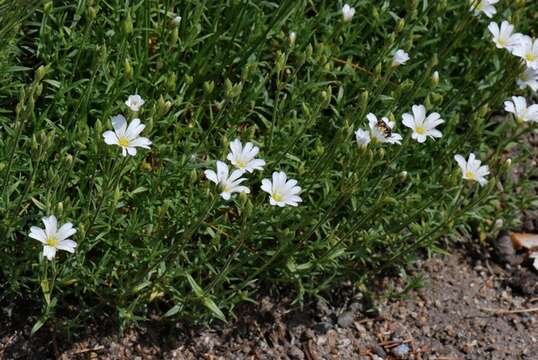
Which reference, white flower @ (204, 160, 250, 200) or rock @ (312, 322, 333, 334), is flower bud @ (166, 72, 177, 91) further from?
rock @ (312, 322, 333, 334)

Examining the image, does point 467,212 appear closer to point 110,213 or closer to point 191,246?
point 191,246

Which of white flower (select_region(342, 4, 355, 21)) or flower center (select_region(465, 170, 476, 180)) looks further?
white flower (select_region(342, 4, 355, 21))

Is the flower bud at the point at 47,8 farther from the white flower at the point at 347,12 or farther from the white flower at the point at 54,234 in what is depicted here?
the white flower at the point at 347,12

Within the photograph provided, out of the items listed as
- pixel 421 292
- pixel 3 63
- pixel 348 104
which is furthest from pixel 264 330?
pixel 3 63

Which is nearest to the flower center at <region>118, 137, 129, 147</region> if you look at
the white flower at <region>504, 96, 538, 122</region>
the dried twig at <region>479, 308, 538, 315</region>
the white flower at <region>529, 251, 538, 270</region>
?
the white flower at <region>504, 96, 538, 122</region>

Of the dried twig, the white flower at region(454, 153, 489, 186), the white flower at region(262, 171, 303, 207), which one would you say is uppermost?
Result: the white flower at region(454, 153, 489, 186)

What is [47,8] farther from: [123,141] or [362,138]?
[362,138]
